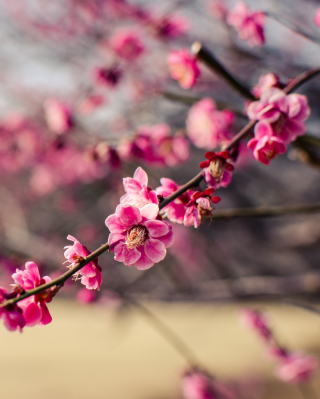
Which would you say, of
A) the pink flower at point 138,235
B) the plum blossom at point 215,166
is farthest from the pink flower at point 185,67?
the pink flower at point 138,235

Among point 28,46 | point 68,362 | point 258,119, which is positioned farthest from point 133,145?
point 68,362

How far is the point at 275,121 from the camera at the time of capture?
0.83 metres

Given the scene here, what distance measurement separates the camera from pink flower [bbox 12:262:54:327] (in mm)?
748

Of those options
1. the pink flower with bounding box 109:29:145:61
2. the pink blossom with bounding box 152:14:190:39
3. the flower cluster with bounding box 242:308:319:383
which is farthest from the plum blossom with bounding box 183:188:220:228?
the pink flower with bounding box 109:29:145:61

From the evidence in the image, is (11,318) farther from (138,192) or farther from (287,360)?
(287,360)

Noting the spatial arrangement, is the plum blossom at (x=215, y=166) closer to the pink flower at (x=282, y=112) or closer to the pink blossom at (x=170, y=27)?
the pink flower at (x=282, y=112)

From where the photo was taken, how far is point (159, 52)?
416cm

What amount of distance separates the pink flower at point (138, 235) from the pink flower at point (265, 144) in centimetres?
30

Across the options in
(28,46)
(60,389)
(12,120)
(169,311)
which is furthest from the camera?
(169,311)

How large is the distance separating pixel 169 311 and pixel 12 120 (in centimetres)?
400

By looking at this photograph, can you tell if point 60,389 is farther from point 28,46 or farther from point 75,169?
point 28,46

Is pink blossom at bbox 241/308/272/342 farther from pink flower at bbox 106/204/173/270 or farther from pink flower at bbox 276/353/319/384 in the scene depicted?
pink flower at bbox 106/204/173/270

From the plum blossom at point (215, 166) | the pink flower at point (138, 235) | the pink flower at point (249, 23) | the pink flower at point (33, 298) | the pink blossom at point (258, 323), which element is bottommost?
the pink flower at point (33, 298)

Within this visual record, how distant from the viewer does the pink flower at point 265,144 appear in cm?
82
